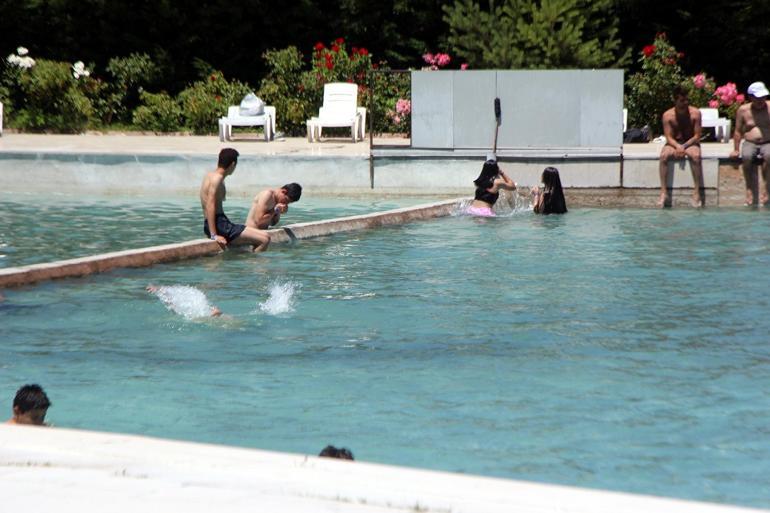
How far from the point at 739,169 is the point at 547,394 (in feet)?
37.2

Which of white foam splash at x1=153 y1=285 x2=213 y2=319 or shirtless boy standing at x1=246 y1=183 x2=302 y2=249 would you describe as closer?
white foam splash at x1=153 y1=285 x2=213 y2=319

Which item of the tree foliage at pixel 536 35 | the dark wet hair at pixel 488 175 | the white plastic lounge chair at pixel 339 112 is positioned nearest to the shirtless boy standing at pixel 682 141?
the dark wet hair at pixel 488 175

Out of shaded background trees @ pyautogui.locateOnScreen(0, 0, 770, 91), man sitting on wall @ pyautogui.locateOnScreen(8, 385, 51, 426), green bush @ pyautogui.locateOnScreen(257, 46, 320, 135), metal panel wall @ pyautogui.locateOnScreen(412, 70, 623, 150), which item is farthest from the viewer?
shaded background trees @ pyautogui.locateOnScreen(0, 0, 770, 91)

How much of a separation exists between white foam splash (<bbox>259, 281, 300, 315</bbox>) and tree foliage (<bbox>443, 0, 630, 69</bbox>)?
1312cm

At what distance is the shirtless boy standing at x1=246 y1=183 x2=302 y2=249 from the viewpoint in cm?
1448

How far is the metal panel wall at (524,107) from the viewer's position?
63.3 feet

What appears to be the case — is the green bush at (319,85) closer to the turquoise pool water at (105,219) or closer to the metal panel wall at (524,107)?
the metal panel wall at (524,107)

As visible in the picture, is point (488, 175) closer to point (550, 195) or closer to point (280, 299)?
point (550, 195)

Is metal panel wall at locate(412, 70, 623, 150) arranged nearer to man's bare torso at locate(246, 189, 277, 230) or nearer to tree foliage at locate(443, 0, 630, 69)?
tree foliage at locate(443, 0, 630, 69)

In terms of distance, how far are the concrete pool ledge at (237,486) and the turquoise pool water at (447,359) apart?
201 centimetres

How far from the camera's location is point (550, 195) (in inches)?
701

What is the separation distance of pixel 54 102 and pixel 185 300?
1573 centimetres

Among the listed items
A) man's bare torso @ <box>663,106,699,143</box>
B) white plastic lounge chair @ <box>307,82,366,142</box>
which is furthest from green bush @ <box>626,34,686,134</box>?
man's bare torso @ <box>663,106,699,143</box>

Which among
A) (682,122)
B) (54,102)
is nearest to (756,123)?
(682,122)
